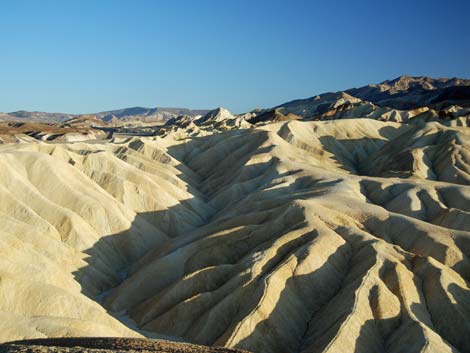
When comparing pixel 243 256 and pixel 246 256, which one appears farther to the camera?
pixel 243 256

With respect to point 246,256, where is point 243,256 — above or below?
below

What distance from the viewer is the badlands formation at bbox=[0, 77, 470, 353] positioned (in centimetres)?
3130

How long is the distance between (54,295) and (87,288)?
11948 millimetres

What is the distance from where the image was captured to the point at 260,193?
61.8m

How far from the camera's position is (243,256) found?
41.7 meters

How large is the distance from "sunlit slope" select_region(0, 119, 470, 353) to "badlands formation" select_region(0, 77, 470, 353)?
0.41ft

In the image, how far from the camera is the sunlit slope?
31391mm

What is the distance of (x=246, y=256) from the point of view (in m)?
39.4

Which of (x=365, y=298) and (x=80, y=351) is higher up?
(x=80, y=351)

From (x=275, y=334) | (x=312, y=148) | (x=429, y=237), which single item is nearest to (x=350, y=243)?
(x=429, y=237)

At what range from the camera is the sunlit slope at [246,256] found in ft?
103

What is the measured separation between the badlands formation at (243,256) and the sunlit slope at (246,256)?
4.9 inches

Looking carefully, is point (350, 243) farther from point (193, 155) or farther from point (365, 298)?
point (193, 155)

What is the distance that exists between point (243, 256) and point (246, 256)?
2.25 meters
